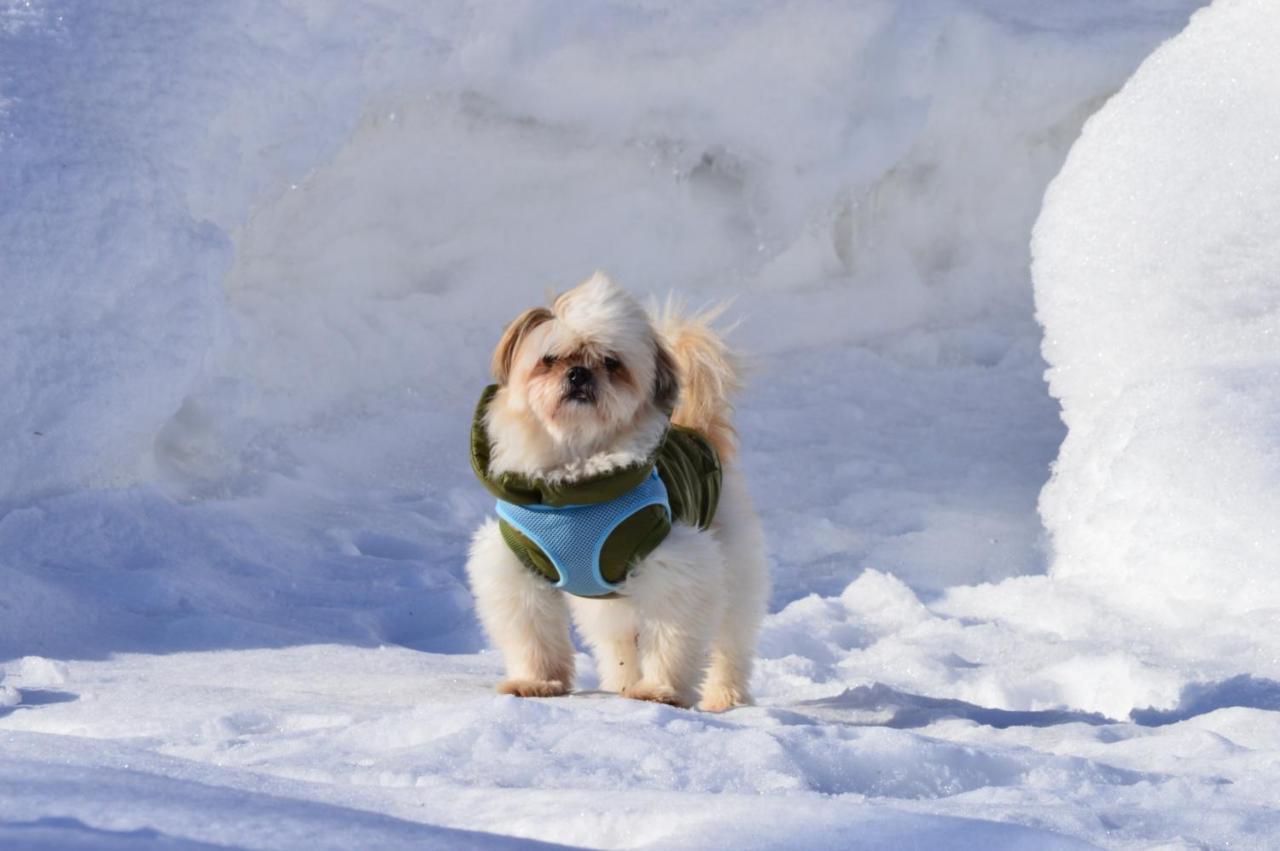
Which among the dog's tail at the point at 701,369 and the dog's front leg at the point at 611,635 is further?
the dog's tail at the point at 701,369

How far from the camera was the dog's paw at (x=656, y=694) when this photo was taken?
3.32 m

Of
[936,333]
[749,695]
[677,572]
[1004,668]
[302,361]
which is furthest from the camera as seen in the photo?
[936,333]

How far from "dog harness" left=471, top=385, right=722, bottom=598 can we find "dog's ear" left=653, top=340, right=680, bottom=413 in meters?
0.08

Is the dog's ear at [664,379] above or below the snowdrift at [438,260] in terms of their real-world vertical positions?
below

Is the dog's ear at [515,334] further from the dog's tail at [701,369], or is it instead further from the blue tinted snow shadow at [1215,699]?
the blue tinted snow shadow at [1215,699]

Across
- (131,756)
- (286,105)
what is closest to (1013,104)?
(286,105)

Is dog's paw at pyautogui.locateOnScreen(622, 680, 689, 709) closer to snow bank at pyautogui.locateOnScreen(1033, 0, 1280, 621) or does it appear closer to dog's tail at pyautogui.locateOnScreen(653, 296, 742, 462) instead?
dog's tail at pyautogui.locateOnScreen(653, 296, 742, 462)

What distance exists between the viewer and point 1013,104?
7953mm

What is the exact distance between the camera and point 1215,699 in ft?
12.6

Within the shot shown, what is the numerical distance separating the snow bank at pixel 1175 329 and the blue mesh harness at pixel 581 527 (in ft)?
6.38

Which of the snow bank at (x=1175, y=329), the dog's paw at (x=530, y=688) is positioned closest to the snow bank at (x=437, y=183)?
the snow bank at (x=1175, y=329)

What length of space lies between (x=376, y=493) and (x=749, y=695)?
2.42 meters

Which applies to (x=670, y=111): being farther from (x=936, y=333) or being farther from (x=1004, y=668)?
(x=1004, y=668)

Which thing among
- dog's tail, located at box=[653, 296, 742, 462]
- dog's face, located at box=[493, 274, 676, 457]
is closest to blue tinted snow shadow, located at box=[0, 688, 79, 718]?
dog's face, located at box=[493, 274, 676, 457]
